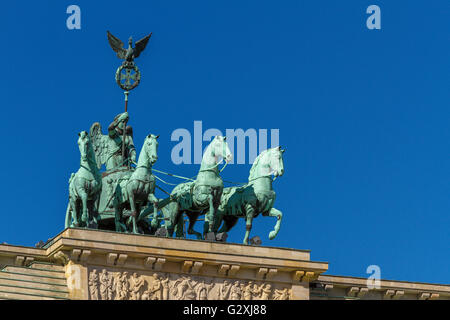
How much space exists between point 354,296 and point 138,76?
916 cm

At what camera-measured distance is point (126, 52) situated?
173 ft

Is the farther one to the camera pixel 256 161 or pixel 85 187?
pixel 256 161

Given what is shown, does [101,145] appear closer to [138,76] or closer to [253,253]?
[138,76]

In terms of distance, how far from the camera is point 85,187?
47656 mm

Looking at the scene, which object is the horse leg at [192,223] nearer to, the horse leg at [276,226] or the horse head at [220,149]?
the horse head at [220,149]

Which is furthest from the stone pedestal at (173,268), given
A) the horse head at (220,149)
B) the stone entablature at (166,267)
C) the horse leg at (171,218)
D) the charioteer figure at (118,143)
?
the charioteer figure at (118,143)

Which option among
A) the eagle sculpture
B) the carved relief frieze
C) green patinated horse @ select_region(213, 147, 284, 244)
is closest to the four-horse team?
green patinated horse @ select_region(213, 147, 284, 244)

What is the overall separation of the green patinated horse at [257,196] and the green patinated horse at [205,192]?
557mm

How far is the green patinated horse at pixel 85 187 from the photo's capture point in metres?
47.6

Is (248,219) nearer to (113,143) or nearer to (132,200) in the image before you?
(132,200)

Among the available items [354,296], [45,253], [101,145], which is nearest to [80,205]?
[45,253]

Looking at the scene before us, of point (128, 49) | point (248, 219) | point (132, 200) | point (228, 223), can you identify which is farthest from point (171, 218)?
point (128, 49)

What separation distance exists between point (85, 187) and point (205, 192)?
3.51m
